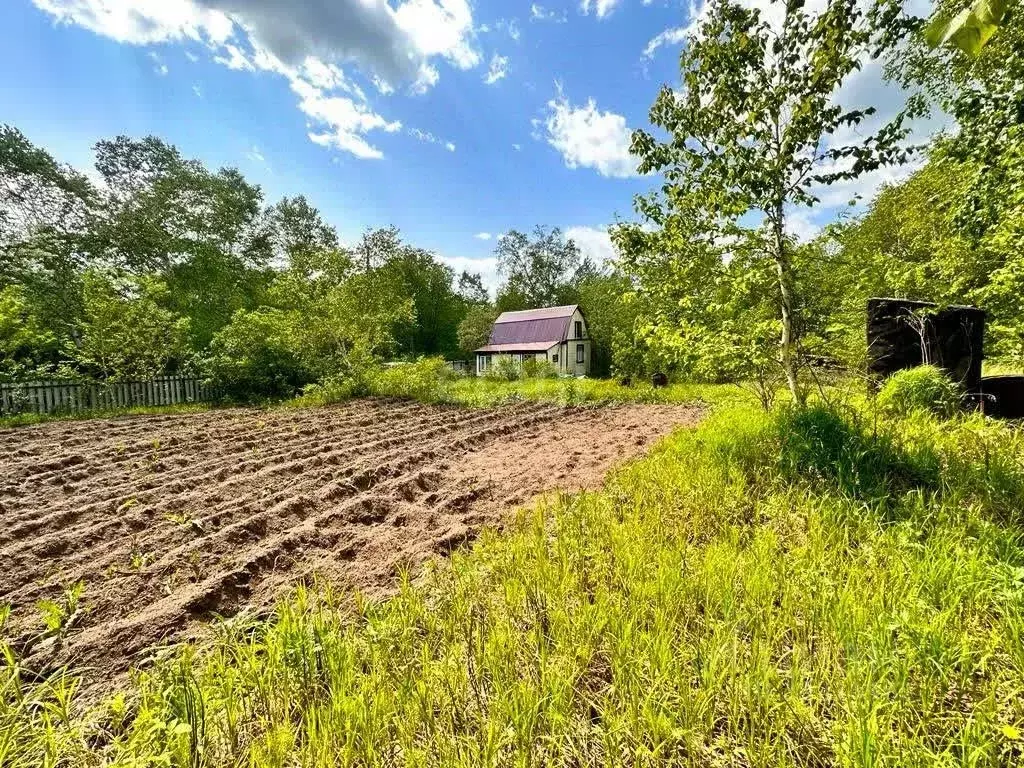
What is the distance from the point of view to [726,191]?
4715 mm

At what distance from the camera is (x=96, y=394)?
35.7 ft

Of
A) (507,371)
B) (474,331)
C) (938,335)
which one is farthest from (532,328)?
(938,335)

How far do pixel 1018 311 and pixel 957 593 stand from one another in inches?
267

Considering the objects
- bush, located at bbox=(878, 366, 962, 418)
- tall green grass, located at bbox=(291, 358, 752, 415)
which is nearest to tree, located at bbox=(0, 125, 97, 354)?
tall green grass, located at bbox=(291, 358, 752, 415)

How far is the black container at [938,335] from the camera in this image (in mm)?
5844

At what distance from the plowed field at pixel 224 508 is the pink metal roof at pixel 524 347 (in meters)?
17.7

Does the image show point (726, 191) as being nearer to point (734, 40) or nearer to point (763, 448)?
point (734, 40)

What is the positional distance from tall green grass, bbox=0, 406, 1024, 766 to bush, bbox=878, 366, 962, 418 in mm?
2694

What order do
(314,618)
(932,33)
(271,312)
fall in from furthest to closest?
(271,312) < (314,618) < (932,33)

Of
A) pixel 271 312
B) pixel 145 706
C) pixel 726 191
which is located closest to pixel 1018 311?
pixel 726 191

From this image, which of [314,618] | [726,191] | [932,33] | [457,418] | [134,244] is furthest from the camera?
[134,244]

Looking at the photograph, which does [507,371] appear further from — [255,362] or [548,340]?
[255,362]

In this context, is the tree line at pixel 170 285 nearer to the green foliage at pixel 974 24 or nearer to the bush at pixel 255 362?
the bush at pixel 255 362

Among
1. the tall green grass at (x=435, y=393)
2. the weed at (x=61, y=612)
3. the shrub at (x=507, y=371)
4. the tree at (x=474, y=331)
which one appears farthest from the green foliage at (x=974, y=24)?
the tree at (x=474, y=331)
